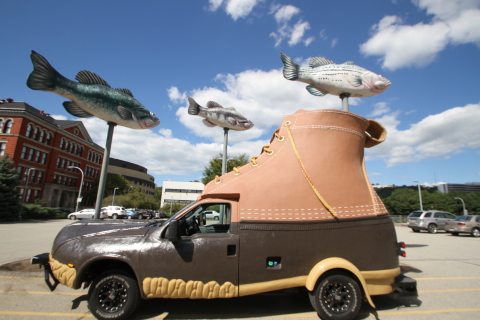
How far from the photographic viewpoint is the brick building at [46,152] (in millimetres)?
34875

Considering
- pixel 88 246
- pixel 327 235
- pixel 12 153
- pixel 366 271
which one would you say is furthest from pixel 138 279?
pixel 12 153

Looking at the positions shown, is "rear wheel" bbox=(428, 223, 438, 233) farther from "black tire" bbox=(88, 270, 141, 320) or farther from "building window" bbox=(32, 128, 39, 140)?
"building window" bbox=(32, 128, 39, 140)

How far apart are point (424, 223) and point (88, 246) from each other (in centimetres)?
1983

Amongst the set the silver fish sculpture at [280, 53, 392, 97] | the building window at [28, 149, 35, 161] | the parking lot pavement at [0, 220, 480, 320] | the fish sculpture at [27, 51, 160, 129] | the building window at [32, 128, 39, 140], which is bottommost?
the parking lot pavement at [0, 220, 480, 320]

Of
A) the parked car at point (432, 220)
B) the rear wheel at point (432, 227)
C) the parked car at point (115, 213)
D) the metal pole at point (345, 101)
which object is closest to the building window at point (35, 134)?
the parked car at point (115, 213)

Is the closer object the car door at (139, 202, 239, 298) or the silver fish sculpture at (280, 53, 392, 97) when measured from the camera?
the car door at (139, 202, 239, 298)

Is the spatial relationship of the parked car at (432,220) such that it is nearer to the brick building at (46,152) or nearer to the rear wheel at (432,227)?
the rear wheel at (432,227)

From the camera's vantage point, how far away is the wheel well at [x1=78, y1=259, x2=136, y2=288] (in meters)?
3.44

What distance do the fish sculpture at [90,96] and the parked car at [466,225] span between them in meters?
18.7

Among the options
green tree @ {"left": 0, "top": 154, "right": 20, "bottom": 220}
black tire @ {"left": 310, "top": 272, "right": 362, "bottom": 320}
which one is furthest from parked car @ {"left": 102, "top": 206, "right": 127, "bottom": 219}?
black tire @ {"left": 310, "top": 272, "right": 362, "bottom": 320}

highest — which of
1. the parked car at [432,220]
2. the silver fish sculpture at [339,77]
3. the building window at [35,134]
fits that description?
the building window at [35,134]

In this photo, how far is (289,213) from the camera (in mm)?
3576

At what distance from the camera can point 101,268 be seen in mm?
3621

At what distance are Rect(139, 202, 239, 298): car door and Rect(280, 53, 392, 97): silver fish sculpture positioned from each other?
5.79 m
